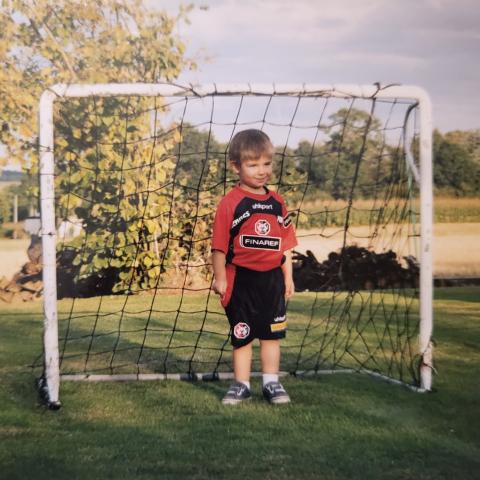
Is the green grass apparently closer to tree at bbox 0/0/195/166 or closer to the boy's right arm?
the boy's right arm

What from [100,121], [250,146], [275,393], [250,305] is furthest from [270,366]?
[100,121]

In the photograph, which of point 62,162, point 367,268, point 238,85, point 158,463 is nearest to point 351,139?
point 367,268

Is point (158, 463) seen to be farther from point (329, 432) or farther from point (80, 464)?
point (329, 432)

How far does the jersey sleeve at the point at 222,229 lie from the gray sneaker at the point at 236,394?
66 cm

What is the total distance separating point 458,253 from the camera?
33.8ft

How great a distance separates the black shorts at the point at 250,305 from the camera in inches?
136

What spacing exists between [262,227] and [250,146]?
38cm

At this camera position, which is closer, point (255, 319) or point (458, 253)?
point (255, 319)

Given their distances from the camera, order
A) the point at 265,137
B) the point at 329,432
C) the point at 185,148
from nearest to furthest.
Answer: the point at 329,432
the point at 265,137
the point at 185,148

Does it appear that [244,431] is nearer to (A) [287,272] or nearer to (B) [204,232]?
(A) [287,272]

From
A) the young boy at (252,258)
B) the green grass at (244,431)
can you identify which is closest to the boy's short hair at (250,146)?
the young boy at (252,258)

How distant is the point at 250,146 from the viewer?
3.35m

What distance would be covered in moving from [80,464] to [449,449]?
1.35 m

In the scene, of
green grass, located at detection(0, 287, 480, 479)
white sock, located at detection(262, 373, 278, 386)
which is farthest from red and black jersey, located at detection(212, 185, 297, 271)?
green grass, located at detection(0, 287, 480, 479)
